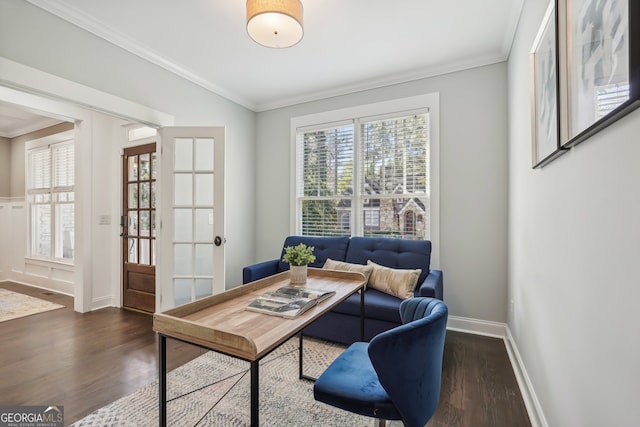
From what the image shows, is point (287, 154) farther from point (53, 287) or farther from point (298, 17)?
point (53, 287)

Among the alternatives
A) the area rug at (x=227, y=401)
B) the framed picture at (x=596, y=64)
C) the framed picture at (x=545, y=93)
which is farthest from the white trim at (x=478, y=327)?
the framed picture at (x=596, y=64)

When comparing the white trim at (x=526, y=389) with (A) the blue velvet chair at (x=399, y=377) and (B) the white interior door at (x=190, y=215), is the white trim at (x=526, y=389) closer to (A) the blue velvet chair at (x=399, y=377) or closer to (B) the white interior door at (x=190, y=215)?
(A) the blue velvet chair at (x=399, y=377)

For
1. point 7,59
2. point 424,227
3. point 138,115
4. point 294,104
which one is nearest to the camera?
point 7,59

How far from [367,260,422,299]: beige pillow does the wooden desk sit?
3.46ft

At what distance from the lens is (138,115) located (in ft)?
Answer: 9.07

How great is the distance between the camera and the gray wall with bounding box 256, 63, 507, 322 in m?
2.88

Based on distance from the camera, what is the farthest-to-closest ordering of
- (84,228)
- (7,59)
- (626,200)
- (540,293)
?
(84,228) < (7,59) < (540,293) < (626,200)

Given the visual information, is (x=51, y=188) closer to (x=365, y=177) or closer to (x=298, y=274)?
(x=365, y=177)

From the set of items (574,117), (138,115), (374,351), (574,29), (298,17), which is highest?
(298,17)

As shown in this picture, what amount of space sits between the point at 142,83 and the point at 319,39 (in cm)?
173

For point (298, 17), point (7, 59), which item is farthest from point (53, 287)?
point (298, 17)

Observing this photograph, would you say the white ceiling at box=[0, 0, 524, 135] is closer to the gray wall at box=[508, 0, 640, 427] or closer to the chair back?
the gray wall at box=[508, 0, 640, 427]

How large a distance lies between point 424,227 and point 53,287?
18.6 ft

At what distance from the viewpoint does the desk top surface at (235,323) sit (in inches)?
39.9
